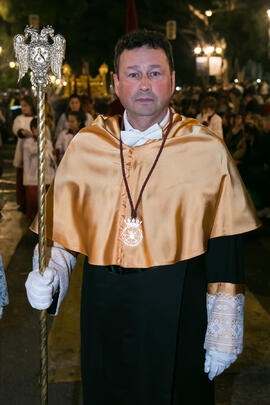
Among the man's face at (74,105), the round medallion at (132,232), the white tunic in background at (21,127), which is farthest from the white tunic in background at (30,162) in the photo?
the round medallion at (132,232)

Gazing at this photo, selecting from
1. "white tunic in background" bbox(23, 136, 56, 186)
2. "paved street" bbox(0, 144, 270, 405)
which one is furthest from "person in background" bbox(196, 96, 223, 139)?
"paved street" bbox(0, 144, 270, 405)

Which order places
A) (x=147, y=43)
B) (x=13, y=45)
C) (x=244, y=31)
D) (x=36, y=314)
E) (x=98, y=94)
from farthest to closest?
(x=98, y=94), (x=244, y=31), (x=36, y=314), (x=147, y=43), (x=13, y=45)

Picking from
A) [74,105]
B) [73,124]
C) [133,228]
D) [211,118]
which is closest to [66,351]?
[133,228]

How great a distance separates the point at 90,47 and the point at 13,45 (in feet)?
107

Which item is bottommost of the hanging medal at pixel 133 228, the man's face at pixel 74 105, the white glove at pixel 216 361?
the white glove at pixel 216 361

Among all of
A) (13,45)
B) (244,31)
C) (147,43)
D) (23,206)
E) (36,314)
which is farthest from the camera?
(244,31)

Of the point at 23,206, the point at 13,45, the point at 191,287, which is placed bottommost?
the point at 23,206

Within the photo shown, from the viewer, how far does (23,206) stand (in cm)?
1062

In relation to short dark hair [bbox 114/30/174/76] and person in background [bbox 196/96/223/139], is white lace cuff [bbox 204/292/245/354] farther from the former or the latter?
person in background [bbox 196/96/223/139]

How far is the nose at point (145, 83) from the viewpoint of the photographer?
290cm

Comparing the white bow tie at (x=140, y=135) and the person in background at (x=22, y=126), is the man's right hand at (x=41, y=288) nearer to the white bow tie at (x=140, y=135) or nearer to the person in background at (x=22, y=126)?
the white bow tie at (x=140, y=135)

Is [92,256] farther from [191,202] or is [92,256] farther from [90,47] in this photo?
[90,47]

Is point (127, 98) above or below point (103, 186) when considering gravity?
above

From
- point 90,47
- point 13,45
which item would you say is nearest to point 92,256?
point 13,45
